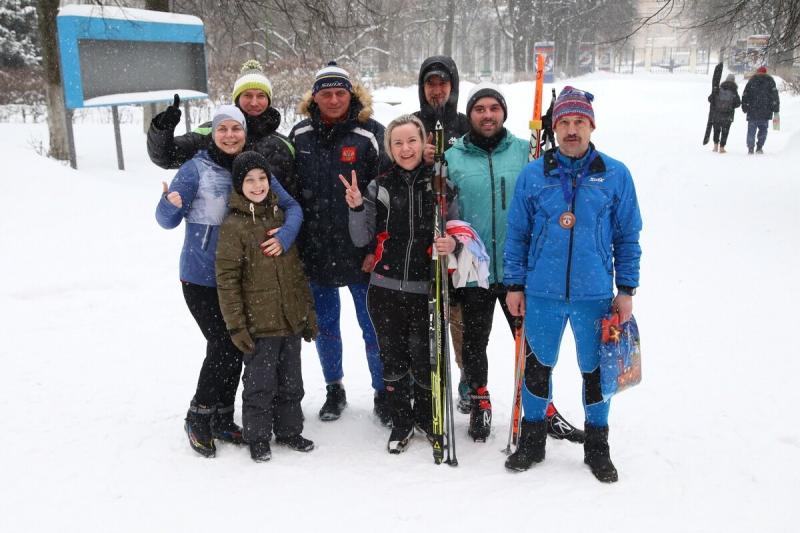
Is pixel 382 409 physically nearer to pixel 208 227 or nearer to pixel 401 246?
pixel 401 246

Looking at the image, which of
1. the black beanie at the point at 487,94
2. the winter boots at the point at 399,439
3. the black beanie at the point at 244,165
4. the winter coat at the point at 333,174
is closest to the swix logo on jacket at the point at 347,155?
the winter coat at the point at 333,174

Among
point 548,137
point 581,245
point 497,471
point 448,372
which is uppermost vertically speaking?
point 548,137

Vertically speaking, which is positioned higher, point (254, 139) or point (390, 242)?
point (254, 139)

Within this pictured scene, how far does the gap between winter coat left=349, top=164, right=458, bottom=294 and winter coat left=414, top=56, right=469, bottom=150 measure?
59cm

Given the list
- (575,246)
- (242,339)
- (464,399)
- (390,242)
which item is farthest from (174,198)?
(464,399)

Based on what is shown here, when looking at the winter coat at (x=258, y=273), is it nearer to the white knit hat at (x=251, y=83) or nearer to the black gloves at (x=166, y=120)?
the black gloves at (x=166, y=120)

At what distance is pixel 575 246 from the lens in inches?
120

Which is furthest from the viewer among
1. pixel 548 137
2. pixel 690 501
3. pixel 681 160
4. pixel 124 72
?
pixel 681 160

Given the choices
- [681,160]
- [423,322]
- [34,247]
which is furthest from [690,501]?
[681,160]

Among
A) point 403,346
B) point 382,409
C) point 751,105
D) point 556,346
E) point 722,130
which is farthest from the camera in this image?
point 722,130

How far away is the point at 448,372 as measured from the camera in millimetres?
3459

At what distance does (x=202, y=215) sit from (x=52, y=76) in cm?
990

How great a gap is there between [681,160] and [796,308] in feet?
29.1

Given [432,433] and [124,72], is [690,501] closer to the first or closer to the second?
[432,433]
